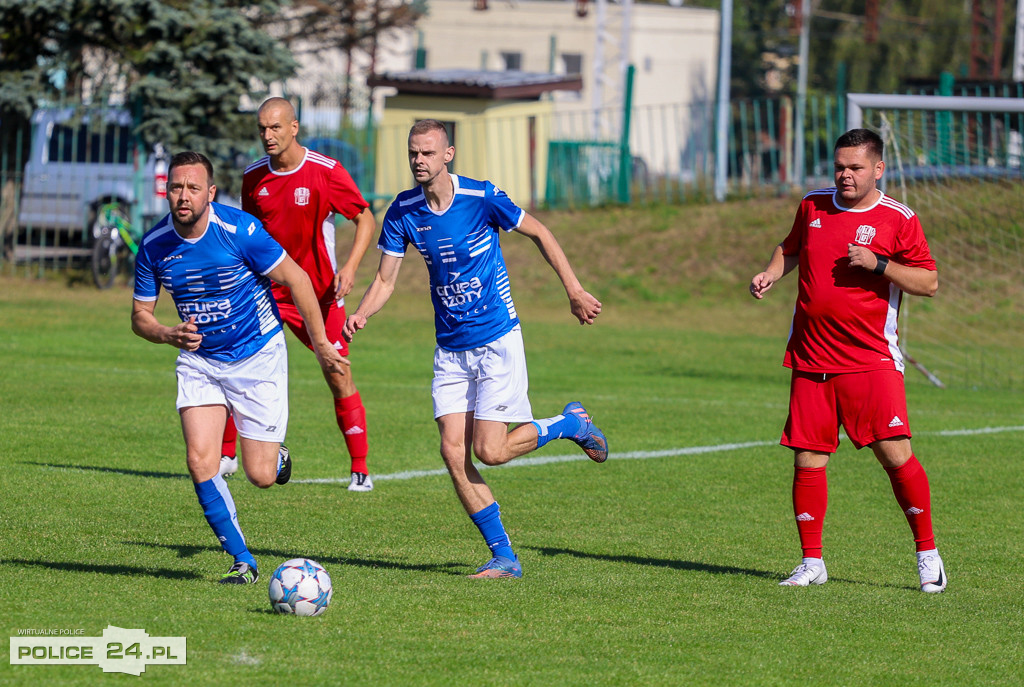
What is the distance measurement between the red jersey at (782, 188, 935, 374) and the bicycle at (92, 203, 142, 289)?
1570 centimetres

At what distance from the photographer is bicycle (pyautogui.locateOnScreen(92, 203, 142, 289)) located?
2052 cm

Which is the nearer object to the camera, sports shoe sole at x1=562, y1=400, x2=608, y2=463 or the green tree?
sports shoe sole at x1=562, y1=400, x2=608, y2=463

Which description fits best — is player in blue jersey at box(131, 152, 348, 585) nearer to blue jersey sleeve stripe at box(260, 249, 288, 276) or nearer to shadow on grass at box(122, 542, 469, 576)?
blue jersey sleeve stripe at box(260, 249, 288, 276)

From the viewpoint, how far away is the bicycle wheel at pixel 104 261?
67.4ft

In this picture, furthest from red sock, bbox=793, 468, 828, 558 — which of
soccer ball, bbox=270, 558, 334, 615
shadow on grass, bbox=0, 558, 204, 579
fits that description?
shadow on grass, bbox=0, 558, 204, 579

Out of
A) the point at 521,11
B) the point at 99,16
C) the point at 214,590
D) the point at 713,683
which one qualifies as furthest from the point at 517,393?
the point at 521,11

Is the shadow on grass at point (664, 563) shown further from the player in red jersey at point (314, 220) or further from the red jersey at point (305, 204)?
the red jersey at point (305, 204)

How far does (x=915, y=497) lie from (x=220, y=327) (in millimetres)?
3578

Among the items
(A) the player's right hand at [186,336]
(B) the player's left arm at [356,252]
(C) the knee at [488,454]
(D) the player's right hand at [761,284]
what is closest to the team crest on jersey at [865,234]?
(D) the player's right hand at [761,284]

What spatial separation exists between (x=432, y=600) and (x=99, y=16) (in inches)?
710

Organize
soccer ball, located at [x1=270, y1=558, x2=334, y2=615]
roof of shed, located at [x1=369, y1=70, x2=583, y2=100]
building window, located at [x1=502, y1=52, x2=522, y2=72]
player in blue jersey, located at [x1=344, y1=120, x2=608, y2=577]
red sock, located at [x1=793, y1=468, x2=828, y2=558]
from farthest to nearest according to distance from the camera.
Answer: building window, located at [x1=502, y1=52, x2=522, y2=72] → roof of shed, located at [x1=369, y1=70, x2=583, y2=100] → red sock, located at [x1=793, y1=468, x2=828, y2=558] → player in blue jersey, located at [x1=344, y1=120, x2=608, y2=577] → soccer ball, located at [x1=270, y1=558, x2=334, y2=615]

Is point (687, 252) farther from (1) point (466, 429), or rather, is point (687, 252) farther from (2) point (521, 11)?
(2) point (521, 11)

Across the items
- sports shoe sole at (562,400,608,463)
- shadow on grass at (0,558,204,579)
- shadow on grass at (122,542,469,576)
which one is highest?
sports shoe sole at (562,400,608,463)

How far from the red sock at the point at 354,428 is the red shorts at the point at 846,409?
3367mm
